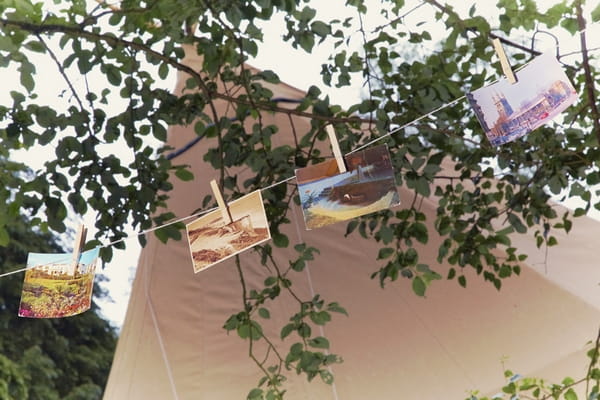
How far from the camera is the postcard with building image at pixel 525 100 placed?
1332 mm

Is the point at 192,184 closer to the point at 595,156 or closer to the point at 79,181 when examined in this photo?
the point at 79,181

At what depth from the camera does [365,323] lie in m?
2.52

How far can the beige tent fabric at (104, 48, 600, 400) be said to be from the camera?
2.39 meters

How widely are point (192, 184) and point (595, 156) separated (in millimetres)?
1400

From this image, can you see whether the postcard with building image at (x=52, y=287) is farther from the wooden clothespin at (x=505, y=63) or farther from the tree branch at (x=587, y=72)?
the tree branch at (x=587, y=72)

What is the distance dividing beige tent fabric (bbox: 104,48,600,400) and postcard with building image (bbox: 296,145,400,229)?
3.52 ft

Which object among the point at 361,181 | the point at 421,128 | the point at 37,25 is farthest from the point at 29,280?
the point at 421,128

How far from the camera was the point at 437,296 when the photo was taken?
2520 mm

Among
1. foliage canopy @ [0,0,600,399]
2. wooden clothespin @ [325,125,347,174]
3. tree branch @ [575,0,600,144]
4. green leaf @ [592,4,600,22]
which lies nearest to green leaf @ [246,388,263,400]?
foliage canopy @ [0,0,600,399]

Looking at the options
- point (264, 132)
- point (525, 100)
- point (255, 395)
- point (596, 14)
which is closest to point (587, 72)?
point (596, 14)

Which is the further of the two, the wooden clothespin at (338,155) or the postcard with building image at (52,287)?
the postcard with building image at (52,287)

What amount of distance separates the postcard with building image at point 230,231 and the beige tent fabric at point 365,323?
1.00 meters

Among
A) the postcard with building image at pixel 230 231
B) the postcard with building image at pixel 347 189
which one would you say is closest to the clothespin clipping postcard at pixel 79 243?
the postcard with building image at pixel 230 231

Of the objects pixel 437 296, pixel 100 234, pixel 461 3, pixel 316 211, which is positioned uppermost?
pixel 461 3
